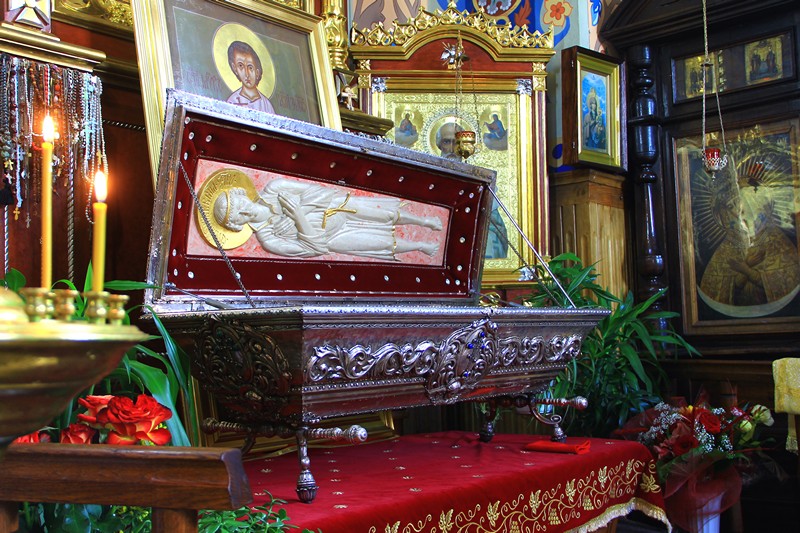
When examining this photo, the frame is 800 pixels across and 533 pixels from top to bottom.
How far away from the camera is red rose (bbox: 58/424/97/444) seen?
1751 millimetres

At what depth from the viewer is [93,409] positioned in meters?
1.78

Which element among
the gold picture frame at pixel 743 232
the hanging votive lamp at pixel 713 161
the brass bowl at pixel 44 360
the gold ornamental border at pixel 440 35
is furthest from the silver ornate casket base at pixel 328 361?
the gold picture frame at pixel 743 232

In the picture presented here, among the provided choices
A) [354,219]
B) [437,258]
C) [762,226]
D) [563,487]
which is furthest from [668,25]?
[563,487]

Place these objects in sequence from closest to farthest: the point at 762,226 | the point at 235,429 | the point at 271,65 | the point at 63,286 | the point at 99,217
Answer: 1. the point at 99,217
2. the point at 235,429
3. the point at 63,286
4. the point at 271,65
5. the point at 762,226

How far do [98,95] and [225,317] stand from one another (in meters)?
0.87

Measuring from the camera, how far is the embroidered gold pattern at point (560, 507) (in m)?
2.37

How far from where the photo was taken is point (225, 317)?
86.3 inches

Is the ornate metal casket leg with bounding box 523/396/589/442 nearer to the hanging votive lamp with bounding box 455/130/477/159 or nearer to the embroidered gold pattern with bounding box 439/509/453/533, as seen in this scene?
the embroidered gold pattern with bounding box 439/509/453/533

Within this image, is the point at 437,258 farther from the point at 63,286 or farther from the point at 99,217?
the point at 99,217

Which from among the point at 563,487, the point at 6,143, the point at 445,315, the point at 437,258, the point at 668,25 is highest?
the point at 668,25

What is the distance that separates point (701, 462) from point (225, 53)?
2378 millimetres

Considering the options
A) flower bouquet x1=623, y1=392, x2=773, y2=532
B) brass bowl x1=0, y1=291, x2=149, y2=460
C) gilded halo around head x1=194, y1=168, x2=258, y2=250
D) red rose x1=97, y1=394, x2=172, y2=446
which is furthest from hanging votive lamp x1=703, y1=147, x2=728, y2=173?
brass bowl x1=0, y1=291, x2=149, y2=460

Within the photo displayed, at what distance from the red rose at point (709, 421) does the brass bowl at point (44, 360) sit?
3148 mm

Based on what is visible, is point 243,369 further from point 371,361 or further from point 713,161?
point 713,161
